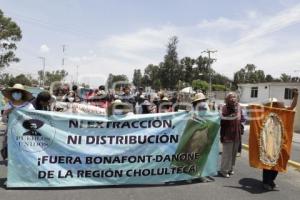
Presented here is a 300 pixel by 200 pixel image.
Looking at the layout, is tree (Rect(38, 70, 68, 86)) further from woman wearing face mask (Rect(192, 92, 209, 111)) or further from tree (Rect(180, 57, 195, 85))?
woman wearing face mask (Rect(192, 92, 209, 111))

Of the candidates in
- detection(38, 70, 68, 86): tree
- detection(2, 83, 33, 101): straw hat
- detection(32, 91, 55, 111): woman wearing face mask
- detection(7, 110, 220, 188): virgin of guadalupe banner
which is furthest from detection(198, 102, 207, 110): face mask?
detection(38, 70, 68, 86): tree

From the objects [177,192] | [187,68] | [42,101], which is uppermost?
[187,68]

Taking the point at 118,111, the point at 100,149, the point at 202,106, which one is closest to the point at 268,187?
the point at 202,106

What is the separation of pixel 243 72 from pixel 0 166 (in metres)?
130

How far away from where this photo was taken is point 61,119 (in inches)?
305

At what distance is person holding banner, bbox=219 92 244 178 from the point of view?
9.11m

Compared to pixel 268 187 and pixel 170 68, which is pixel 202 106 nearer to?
pixel 268 187

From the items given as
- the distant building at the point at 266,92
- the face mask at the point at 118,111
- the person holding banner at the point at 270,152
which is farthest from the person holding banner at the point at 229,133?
the distant building at the point at 266,92

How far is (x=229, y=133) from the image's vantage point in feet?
30.0

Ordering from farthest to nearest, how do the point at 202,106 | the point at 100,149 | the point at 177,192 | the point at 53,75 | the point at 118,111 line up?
1. the point at 53,75
2. the point at 202,106
3. the point at 118,111
4. the point at 100,149
5. the point at 177,192

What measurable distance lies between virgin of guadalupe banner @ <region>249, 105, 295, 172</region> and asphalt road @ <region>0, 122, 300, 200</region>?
49 cm

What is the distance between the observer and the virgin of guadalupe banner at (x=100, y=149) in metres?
7.54

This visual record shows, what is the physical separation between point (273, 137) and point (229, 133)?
109 cm

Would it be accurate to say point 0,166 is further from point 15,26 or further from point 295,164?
point 15,26
